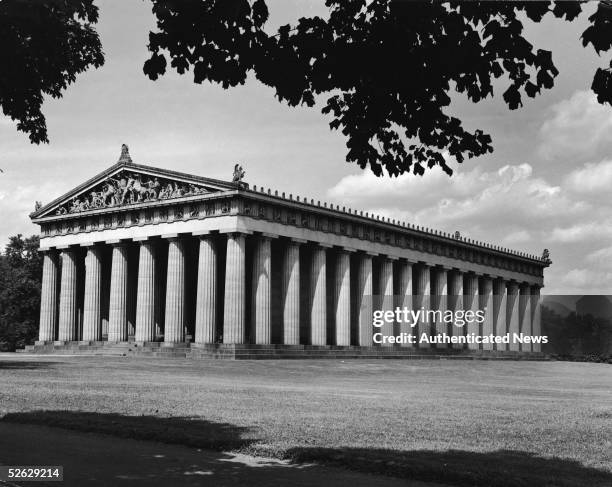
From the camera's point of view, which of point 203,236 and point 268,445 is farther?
point 203,236

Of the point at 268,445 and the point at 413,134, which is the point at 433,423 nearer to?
the point at 268,445

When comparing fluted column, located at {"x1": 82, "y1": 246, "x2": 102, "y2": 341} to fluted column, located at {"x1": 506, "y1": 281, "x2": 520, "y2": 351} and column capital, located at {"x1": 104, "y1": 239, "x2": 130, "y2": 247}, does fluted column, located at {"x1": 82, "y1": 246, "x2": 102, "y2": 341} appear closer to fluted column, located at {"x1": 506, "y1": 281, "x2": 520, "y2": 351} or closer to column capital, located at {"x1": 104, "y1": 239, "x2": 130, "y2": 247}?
column capital, located at {"x1": 104, "y1": 239, "x2": 130, "y2": 247}

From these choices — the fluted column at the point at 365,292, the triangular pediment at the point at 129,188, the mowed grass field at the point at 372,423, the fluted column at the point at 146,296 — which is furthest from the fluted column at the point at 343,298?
the mowed grass field at the point at 372,423

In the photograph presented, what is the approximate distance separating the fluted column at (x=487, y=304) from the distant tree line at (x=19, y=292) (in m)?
61.5

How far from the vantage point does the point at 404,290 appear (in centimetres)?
10181

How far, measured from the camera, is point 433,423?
2102 centimetres

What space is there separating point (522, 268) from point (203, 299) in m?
69.5

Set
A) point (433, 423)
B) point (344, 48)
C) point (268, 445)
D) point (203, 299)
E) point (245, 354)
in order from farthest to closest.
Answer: point (203, 299)
point (245, 354)
point (433, 423)
point (268, 445)
point (344, 48)

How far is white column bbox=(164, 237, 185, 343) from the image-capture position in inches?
3159

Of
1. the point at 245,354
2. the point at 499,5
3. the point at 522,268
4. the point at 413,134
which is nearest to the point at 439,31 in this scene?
the point at 499,5

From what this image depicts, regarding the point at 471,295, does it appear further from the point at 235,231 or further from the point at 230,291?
the point at 235,231

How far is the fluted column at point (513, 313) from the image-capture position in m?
128

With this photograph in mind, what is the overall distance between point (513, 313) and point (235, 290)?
2536 inches

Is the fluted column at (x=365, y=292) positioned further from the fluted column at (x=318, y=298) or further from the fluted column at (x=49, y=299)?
the fluted column at (x=49, y=299)
